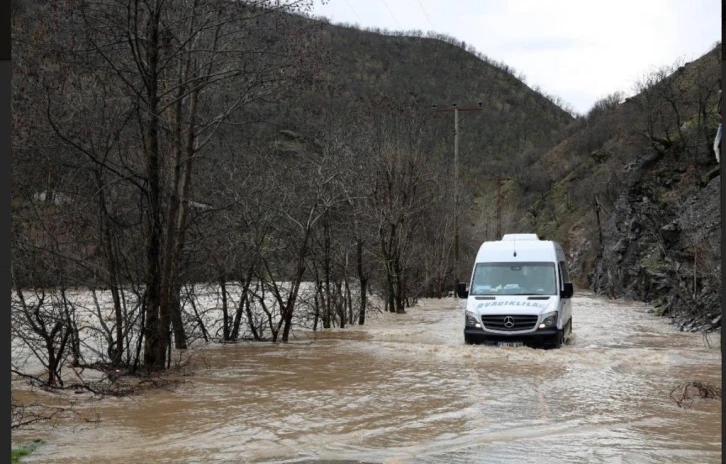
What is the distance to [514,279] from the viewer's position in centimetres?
1652

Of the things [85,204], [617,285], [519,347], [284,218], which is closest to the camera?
[85,204]

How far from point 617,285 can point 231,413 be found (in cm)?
3446

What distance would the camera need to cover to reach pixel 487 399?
11227mm

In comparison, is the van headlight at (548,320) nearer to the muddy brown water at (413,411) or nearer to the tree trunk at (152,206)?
the muddy brown water at (413,411)

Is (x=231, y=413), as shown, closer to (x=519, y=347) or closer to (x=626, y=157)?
(x=519, y=347)

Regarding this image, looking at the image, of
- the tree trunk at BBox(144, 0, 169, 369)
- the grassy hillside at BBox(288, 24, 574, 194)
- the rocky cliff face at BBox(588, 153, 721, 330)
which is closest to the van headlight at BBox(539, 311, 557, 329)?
the rocky cliff face at BBox(588, 153, 721, 330)

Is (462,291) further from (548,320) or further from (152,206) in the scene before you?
(152,206)

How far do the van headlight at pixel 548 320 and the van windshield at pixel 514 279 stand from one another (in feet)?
2.78

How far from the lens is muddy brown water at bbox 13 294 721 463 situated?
8.24 m

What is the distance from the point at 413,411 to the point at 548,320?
5.63 m

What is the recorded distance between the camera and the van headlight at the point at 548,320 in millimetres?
15086

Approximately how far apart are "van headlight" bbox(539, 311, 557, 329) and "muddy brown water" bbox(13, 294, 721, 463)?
56 cm

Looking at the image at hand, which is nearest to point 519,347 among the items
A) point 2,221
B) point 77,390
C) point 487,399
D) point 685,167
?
point 487,399

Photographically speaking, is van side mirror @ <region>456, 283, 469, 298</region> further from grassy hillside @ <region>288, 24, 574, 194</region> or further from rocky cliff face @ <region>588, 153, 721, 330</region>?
grassy hillside @ <region>288, 24, 574, 194</region>
